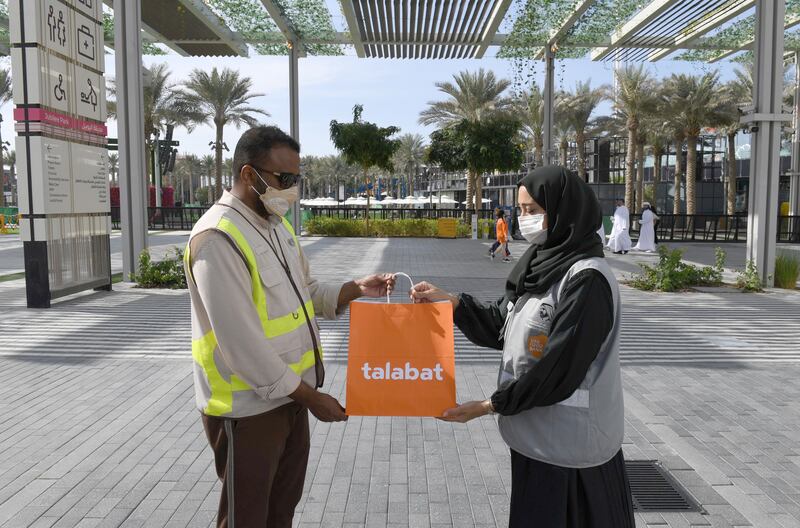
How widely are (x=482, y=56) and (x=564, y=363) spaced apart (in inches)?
870

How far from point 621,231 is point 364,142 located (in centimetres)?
1389

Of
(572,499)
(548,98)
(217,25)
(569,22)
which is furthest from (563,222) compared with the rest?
(548,98)

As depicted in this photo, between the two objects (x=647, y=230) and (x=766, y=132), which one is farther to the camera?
(x=647, y=230)

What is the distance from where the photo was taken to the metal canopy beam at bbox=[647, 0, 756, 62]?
16.5 m

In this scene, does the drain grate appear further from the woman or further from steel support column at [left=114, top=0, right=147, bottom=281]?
steel support column at [left=114, top=0, right=147, bottom=281]

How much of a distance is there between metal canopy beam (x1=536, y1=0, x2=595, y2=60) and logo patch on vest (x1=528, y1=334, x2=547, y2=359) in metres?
16.8

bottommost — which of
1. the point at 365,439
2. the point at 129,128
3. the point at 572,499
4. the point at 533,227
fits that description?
the point at 365,439

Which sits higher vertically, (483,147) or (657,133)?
(657,133)

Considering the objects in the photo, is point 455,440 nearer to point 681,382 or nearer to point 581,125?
point 681,382

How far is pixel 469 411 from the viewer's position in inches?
92.1

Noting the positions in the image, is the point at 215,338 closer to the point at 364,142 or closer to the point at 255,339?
the point at 255,339

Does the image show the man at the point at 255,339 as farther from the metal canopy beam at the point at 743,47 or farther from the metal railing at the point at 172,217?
the metal railing at the point at 172,217

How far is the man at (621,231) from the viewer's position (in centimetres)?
2186

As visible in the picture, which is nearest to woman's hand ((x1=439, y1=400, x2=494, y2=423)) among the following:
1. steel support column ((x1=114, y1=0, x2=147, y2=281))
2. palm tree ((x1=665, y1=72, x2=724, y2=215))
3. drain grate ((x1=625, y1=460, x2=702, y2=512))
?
drain grate ((x1=625, y1=460, x2=702, y2=512))
